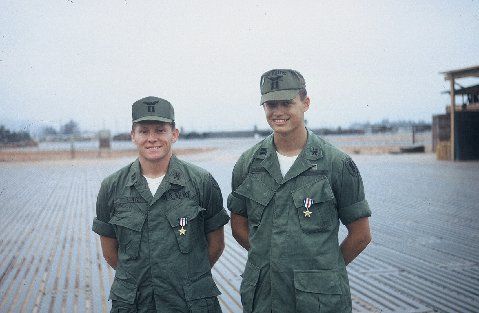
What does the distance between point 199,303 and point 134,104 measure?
4.01ft

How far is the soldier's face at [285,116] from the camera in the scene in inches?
103

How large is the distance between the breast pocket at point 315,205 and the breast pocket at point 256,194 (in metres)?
0.16

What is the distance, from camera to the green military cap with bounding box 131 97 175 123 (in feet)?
9.01

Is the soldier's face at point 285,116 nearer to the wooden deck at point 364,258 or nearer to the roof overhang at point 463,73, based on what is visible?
the wooden deck at point 364,258

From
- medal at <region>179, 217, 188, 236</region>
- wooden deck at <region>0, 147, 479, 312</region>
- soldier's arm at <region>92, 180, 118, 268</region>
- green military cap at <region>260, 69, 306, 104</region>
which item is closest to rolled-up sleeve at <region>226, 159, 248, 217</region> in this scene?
medal at <region>179, 217, 188, 236</region>

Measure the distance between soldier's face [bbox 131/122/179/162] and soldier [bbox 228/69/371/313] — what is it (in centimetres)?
50

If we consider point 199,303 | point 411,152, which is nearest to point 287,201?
point 199,303

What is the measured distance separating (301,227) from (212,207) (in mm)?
634

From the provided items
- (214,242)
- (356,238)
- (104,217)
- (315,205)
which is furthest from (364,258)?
(104,217)

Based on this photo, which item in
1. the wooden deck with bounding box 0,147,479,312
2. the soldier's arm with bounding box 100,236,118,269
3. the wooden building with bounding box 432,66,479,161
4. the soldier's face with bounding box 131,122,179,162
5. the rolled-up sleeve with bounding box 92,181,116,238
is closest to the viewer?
the soldier's face with bounding box 131,122,179,162

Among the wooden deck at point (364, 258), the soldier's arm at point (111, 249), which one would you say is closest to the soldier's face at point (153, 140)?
the soldier's arm at point (111, 249)

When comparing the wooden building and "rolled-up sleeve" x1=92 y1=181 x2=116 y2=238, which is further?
the wooden building

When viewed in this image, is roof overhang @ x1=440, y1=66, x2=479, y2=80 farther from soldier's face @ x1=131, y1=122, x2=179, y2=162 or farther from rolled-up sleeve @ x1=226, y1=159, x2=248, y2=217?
soldier's face @ x1=131, y1=122, x2=179, y2=162

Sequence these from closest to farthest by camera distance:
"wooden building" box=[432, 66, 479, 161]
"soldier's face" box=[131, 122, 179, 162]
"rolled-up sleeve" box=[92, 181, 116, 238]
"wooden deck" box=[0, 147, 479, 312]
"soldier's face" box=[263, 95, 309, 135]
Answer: "soldier's face" box=[263, 95, 309, 135] → "soldier's face" box=[131, 122, 179, 162] → "rolled-up sleeve" box=[92, 181, 116, 238] → "wooden deck" box=[0, 147, 479, 312] → "wooden building" box=[432, 66, 479, 161]
